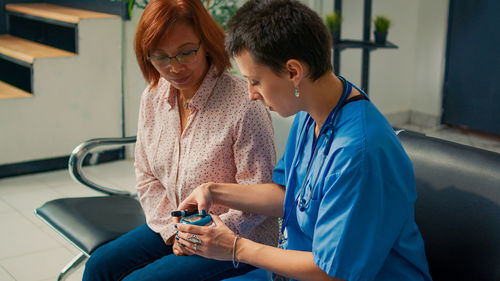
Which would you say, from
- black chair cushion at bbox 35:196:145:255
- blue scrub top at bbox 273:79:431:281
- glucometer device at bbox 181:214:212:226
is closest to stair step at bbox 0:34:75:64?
black chair cushion at bbox 35:196:145:255

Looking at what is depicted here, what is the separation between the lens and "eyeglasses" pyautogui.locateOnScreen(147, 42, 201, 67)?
1.74 m

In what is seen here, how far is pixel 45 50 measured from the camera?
4.22 meters

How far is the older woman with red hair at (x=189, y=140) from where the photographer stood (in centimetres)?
168

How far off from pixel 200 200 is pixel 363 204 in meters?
0.52

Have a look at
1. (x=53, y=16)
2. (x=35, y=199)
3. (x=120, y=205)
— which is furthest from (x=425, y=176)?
(x=53, y=16)

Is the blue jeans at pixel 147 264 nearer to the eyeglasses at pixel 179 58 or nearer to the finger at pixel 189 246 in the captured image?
the finger at pixel 189 246

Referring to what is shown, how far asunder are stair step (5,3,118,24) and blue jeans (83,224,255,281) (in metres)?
2.56

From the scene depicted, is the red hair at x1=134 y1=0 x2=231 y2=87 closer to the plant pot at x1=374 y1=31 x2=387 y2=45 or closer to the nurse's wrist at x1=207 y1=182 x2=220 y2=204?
the nurse's wrist at x1=207 y1=182 x2=220 y2=204

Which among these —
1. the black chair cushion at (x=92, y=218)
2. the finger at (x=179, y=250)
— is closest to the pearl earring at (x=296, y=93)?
the finger at (x=179, y=250)

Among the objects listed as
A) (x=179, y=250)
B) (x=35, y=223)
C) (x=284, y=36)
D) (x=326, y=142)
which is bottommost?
(x=35, y=223)

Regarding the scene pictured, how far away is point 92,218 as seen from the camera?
221 cm

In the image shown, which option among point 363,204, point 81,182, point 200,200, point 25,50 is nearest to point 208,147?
point 200,200

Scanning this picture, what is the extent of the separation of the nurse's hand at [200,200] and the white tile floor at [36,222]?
1320 mm

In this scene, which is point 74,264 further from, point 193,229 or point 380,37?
point 380,37
